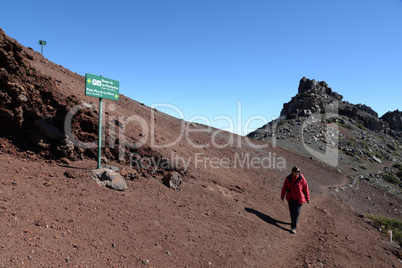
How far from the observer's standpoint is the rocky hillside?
28.7 m

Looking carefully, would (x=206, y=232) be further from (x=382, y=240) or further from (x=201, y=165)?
(x=382, y=240)

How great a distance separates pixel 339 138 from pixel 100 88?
41.2m

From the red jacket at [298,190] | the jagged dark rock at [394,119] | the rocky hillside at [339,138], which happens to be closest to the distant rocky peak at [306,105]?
the rocky hillside at [339,138]

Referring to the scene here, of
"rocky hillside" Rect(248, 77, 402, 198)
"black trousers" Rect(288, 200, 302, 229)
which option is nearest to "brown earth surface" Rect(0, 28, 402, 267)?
"black trousers" Rect(288, 200, 302, 229)

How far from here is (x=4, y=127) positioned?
6.09 metres

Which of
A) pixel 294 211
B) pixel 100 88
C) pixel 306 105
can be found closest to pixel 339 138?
pixel 306 105

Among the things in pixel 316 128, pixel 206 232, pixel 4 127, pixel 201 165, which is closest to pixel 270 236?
pixel 206 232

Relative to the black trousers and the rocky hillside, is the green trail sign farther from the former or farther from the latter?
the rocky hillside

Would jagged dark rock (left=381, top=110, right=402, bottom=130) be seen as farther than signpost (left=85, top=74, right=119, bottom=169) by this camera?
Yes

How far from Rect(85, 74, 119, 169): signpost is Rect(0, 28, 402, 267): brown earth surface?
0.84 m

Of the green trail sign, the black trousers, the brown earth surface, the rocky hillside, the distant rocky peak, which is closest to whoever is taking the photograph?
the brown earth surface

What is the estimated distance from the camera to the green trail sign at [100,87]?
21.1ft

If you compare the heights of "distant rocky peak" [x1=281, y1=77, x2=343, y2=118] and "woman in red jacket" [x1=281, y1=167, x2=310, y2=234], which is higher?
"distant rocky peak" [x1=281, y1=77, x2=343, y2=118]

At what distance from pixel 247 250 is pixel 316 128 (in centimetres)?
3857
